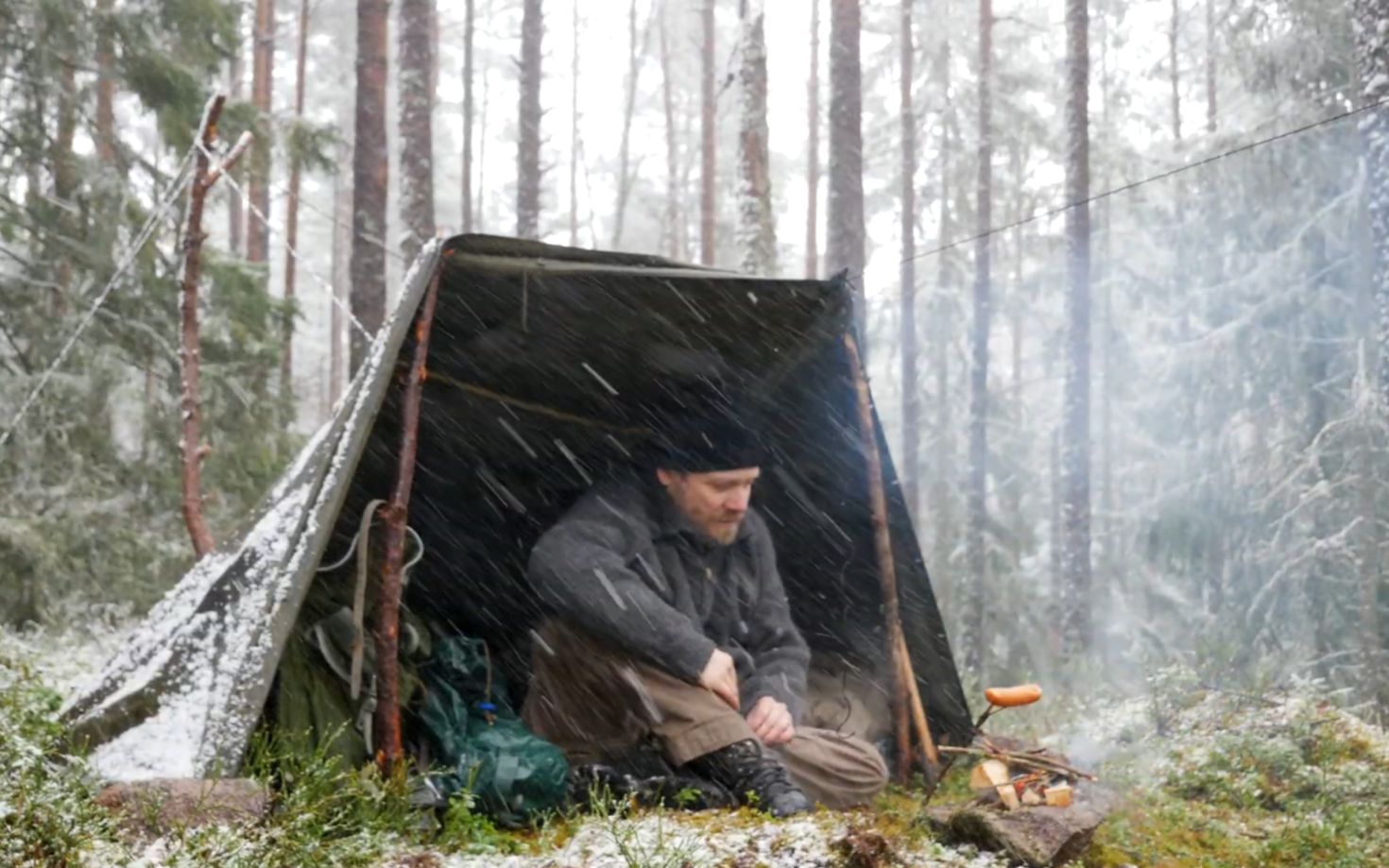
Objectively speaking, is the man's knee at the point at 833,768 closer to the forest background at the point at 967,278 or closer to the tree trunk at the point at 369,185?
the forest background at the point at 967,278

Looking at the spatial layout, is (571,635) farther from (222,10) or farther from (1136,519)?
(1136,519)

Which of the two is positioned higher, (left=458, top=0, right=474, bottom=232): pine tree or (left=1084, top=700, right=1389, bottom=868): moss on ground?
(left=458, top=0, right=474, bottom=232): pine tree

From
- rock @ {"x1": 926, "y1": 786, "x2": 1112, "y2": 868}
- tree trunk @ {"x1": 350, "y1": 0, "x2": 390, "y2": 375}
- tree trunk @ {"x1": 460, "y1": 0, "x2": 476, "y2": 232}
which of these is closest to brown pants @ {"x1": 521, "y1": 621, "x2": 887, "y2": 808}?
rock @ {"x1": 926, "y1": 786, "x2": 1112, "y2": 868}

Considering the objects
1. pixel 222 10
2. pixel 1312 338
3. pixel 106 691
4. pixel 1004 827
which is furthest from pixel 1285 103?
pixel 106 691

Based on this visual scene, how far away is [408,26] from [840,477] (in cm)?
601

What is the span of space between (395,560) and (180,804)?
1.19 meters

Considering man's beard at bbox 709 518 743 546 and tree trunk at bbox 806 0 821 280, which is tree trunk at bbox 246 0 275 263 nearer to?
tree trunk at bbox 806 0 821 280

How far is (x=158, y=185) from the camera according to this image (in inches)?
357

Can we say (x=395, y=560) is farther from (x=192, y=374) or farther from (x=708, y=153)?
(x=708, y=153)

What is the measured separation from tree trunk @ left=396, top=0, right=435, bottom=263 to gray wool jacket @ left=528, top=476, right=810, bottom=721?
17.5ft

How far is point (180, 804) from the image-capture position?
3256 millimetres

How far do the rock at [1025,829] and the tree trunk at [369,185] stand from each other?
6332mm

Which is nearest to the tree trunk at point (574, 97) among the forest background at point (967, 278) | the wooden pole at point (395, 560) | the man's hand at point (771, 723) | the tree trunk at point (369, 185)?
the forest background at point (967, 278)

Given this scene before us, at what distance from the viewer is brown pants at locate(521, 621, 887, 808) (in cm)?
465
